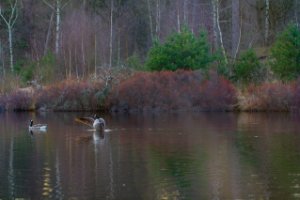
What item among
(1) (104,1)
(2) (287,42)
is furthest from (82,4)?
(2) (287,42)

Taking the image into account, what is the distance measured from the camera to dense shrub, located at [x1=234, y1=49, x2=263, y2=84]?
172 feet

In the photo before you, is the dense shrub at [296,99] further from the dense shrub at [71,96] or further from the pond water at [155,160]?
the dense shrub at [71,96]

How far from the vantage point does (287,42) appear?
51.4 meters

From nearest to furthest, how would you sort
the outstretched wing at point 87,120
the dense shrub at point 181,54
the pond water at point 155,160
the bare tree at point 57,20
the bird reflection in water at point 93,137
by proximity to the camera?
the pond water at point 155,160 → the bird reflection in water at point 93,137 → the outstretched wing at point 87,120 → the dense shrub at point 181,54 → the bare tree at point 57,20

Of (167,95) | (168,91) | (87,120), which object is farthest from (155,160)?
(167,95)

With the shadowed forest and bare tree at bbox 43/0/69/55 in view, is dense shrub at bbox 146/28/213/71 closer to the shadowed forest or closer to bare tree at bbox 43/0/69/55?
the shadowed forest

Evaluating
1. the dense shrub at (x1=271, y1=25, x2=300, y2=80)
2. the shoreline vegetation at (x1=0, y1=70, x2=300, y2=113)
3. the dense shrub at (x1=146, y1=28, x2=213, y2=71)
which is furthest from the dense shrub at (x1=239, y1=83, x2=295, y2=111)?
the dense shrub at (x1=146, y1=28, x2=213, y2=71)

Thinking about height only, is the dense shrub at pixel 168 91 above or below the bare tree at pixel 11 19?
→ below

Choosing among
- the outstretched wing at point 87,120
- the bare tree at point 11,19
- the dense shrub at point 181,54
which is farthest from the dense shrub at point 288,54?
the bare tree at point 11,19

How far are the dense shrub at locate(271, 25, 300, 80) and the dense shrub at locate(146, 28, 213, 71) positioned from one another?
174 inches

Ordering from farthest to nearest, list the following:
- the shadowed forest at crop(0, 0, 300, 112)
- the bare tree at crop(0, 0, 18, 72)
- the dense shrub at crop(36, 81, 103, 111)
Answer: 1. the bare tree at crop(0, 0, 18, 72)
2. the dense shrub at crop(36, 81, 103, 111)
3. the shadowed forest at crop(0, 0, 300, 112)

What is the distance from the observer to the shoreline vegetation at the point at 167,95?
4997 centimetres

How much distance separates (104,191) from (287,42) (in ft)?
104

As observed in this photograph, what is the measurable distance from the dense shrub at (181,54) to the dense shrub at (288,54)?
442 centimetres
